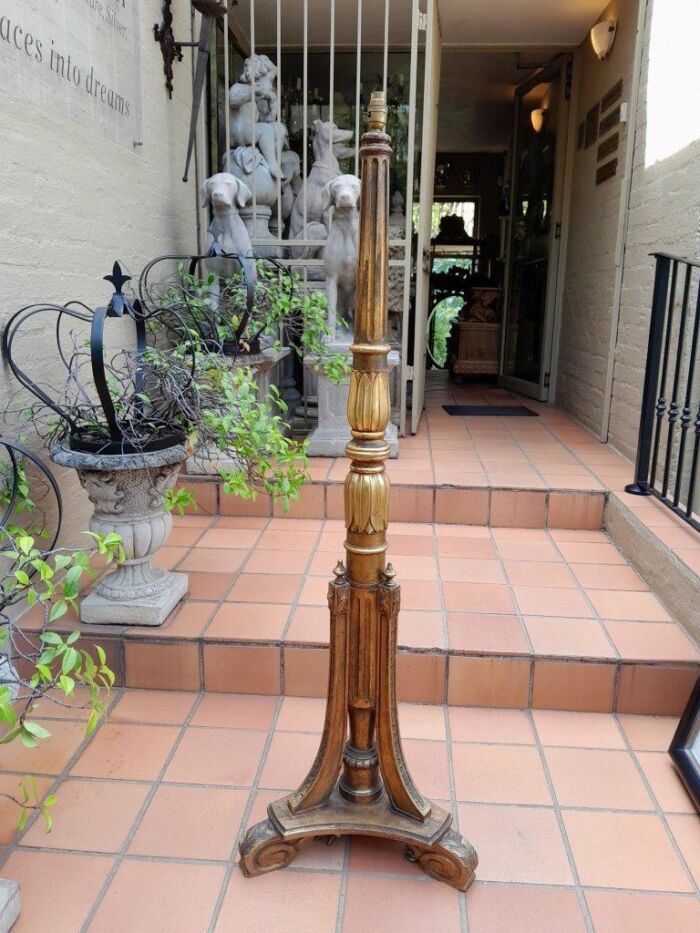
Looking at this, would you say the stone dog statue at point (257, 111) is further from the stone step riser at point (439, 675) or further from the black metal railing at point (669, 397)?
the stone step riser at point (439, 675)

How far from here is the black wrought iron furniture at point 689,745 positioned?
161 centimetres

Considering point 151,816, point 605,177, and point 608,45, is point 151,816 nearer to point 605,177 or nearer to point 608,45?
point 605,177

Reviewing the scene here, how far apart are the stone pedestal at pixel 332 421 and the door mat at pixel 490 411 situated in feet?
4.10

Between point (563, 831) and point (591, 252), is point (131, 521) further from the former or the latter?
point (591, 252)

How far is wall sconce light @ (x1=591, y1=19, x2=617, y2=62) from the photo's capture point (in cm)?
367

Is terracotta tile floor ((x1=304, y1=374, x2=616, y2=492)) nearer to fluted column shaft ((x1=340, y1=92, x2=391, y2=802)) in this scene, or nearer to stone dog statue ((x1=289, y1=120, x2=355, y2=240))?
stone dog statue ((x1=289, y1=120, x2=355, y2=240))

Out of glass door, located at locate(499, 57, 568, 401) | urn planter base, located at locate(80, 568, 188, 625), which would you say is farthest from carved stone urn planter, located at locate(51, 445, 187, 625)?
glass door, located at locate(499, 57, 568, 401)

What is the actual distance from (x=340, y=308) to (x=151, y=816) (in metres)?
2.43

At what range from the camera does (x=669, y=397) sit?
114 inches

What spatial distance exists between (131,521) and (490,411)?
3.04 metres

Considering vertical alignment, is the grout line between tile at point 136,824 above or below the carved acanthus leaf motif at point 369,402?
below

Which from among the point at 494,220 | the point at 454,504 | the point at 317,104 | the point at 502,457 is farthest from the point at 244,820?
the point at 494,220

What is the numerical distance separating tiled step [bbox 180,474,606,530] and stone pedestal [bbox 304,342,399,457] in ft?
1.28

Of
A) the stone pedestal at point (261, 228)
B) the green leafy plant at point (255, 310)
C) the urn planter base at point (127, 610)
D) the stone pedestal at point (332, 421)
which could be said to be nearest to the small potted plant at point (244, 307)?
the green leafy plant at point (255, 310)
